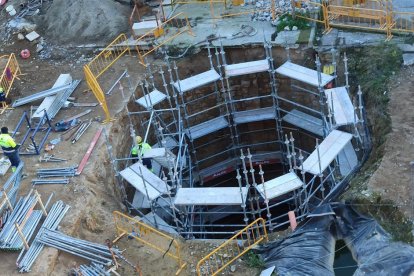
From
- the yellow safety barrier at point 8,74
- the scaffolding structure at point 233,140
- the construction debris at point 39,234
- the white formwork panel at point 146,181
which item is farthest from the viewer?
the yellow safety barrier at point 8,74

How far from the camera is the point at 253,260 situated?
12.2 meters

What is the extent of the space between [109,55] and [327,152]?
8097 millimetres

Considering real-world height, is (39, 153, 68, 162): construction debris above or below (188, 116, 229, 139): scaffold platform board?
above

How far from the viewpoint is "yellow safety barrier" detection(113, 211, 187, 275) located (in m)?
12.6

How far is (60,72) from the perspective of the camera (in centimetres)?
1884

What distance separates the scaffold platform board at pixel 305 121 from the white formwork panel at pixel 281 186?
151 inches

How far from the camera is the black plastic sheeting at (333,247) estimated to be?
36.9 ft

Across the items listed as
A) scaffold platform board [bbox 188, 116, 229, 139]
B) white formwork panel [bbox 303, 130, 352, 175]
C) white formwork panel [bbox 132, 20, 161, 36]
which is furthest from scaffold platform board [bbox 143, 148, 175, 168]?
white formwork panel [bbox 132, 20, 161, 36]

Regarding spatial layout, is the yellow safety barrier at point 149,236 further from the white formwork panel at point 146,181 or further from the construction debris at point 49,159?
the construction debris at point 49,159

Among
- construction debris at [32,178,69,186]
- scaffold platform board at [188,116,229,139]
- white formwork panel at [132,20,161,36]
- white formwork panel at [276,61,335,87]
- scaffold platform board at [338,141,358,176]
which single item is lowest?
scaffold platform board at [338,141,358,176]

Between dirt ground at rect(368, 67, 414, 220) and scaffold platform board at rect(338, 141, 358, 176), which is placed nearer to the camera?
dirt ground at rect(368, 67, 414, 220)

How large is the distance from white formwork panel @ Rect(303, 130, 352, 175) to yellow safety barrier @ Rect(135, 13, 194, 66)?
21.5ft

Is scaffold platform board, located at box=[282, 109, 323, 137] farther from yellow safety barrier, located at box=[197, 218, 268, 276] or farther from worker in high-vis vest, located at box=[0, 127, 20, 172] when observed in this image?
worker in high-vis vest, located at box=[0, 127, 20, 172]

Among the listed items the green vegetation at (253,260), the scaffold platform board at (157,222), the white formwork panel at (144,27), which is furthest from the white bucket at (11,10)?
the green vegetation at (253,260)
